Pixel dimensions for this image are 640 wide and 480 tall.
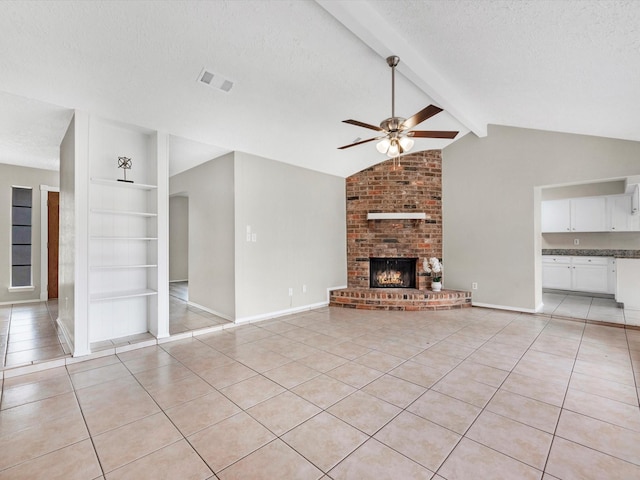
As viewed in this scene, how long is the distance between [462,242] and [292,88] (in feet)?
13.2

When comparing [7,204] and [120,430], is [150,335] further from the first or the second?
[7,204]

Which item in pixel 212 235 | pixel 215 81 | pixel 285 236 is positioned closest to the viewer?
pixel 215 81

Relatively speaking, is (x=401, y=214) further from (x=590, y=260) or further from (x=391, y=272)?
(x=590, y=260)

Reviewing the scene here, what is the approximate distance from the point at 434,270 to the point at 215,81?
4497mm

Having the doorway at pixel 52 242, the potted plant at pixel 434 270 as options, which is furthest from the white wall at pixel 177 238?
the potted plant at pixel 434 270

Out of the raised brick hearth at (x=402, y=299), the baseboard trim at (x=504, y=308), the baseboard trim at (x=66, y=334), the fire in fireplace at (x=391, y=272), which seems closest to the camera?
the baseboard trim at (x=66, y=334)

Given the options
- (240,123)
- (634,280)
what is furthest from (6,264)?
(634,280)

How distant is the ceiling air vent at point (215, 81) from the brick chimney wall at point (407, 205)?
132 inches

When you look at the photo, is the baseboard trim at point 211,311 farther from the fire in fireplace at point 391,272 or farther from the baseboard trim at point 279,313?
the fire in fireplace at point 391,272

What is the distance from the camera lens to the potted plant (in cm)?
538

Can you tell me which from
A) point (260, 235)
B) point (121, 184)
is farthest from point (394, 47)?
point (121, 184)

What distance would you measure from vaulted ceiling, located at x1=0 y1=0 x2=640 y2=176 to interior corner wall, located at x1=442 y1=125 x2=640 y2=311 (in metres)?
0.44

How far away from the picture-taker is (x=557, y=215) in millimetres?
6285

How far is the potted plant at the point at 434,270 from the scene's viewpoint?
538 centimetres
